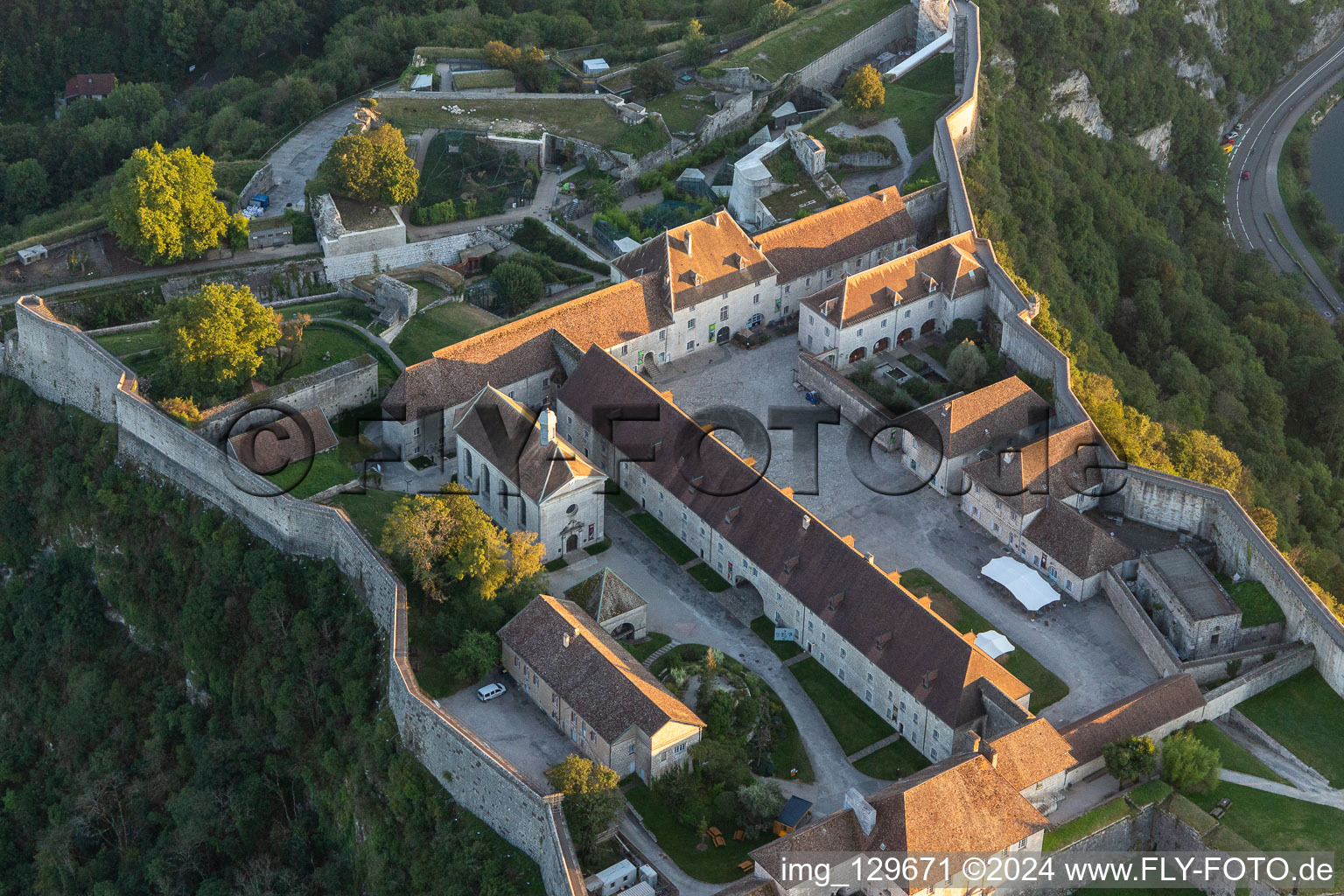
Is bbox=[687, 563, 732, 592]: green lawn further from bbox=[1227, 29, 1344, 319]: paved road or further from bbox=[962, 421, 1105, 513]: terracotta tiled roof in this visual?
bbox=[1227, 29, 1344, 319]: paved road

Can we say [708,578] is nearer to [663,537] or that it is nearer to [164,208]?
[663,537]

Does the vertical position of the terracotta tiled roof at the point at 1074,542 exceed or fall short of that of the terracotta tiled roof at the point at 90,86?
it falls short

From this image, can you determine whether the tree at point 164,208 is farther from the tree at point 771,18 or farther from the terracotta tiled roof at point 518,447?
the tree at point 771,18

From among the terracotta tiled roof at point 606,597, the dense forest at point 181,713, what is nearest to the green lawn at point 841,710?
the terracotta tiled roof at point 606,597

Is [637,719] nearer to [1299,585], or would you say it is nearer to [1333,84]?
[1299,585]

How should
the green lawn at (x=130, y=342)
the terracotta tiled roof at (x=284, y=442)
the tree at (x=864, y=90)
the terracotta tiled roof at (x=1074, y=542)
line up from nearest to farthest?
the terracotta tiled roof at (x=1074, y=542)
the terracotta tiled roof at (x=284, y=442)
the green lawn at (x=130, y=342)
the tree at (x=864, y=90)

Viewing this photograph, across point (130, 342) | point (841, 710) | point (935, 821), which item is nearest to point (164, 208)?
point (130, 342)

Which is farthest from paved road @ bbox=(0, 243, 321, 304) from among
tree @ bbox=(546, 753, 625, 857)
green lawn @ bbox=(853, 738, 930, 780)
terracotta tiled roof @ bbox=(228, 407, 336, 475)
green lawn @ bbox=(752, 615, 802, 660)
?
green lawn @ bbox=(853, 738, 930, 780)
